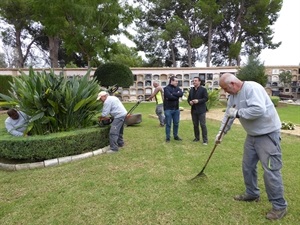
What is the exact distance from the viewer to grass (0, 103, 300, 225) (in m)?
2.46

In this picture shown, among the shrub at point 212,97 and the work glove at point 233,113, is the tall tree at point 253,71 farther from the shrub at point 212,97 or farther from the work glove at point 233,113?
the work glove at point 233,113

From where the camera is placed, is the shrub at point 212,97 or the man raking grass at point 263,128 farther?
the shrub at point 212,97

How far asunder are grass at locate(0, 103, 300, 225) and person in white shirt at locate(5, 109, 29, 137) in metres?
0.84

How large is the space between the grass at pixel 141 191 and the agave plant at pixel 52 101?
993mm

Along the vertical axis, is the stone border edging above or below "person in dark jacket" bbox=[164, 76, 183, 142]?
below

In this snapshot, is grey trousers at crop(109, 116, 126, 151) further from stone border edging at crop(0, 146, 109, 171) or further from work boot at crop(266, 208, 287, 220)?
work boot at crop(266, 208, 287, 220)

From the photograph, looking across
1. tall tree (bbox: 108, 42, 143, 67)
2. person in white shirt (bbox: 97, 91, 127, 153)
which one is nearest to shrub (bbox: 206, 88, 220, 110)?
person in white shirt (bbox: 97, 91, 127, 153)

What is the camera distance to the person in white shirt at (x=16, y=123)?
4438 millimetres

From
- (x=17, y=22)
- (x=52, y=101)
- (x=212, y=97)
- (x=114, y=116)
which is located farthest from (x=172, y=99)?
(x=17, y=22)

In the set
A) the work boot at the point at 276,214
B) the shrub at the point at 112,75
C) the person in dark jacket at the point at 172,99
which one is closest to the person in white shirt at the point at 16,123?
the person in dark jacket at the point at 172,99

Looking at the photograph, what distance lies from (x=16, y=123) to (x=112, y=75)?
30.1 ft

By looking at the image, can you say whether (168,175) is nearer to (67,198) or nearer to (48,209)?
(67,198)

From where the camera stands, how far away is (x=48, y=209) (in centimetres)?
265

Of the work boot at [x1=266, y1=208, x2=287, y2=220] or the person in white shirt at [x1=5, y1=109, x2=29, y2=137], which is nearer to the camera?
the work boot at [x1=266, y1=208, x2=287, y2=220]
